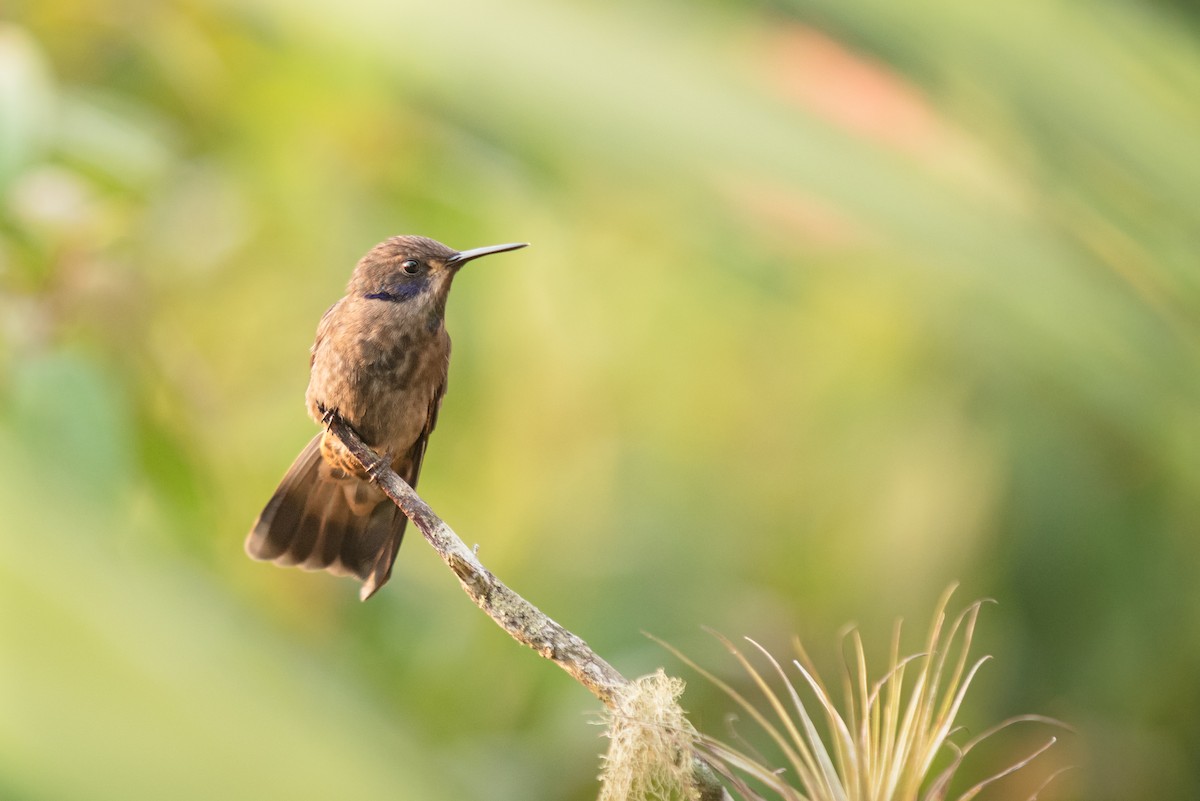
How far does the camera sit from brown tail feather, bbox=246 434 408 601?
2.19 metres

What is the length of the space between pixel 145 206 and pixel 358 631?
1.10m

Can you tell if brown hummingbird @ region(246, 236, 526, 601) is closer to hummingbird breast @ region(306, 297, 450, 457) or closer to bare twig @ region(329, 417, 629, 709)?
hummingbird breast @ region(306, 297, 450, 457)

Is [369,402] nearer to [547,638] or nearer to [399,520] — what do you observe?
[399,520]

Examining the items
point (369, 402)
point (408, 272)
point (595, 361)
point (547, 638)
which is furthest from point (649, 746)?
point (595, 361)

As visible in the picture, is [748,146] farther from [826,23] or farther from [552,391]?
[552,391]

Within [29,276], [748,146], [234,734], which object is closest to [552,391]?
[29,276]

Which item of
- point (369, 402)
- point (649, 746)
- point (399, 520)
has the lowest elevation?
point (649, 746)

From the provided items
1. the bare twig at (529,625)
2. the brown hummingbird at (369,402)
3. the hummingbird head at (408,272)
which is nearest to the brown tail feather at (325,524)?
the brown hummingbird at (369,402)

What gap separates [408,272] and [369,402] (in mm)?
256

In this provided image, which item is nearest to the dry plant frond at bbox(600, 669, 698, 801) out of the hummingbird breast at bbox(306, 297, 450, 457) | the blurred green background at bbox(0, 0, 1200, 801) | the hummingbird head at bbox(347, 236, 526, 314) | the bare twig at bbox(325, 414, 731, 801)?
the bare twig at bbox(325, 414, 731, 801)

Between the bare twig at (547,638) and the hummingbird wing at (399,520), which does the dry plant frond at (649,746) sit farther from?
the hummingbird wing at (399,520)

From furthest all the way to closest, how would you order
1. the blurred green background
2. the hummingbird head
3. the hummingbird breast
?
the hummingbird head
the hummingbird breast
the blurred green background

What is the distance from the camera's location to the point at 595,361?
3338mm

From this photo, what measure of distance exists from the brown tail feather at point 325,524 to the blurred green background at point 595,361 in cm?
17
